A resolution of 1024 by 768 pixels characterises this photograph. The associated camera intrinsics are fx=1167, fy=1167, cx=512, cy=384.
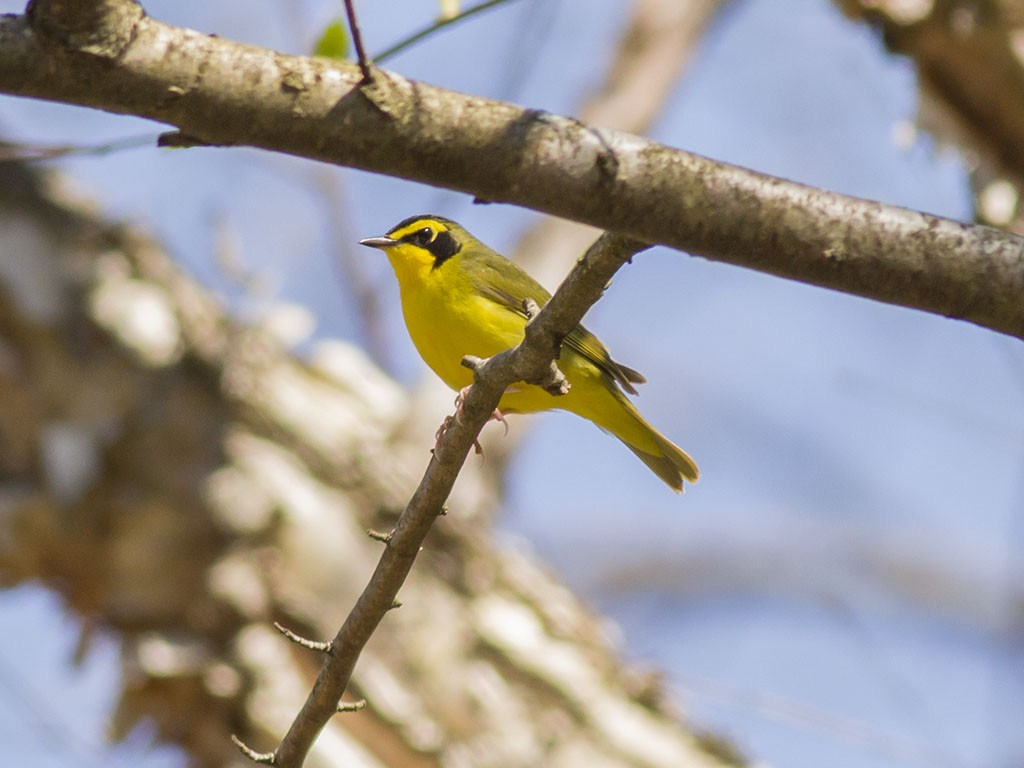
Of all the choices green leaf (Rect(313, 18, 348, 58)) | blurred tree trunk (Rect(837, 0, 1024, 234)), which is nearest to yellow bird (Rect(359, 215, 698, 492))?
green leaf (Rect(313, 18, 348, 58))

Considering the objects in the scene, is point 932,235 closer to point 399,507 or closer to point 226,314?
point 399,507

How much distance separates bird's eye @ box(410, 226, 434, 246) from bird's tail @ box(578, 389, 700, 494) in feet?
3.86

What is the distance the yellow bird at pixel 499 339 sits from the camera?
168 inches

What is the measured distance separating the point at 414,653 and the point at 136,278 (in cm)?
266

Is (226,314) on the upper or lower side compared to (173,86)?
upper

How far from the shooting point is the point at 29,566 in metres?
6.57

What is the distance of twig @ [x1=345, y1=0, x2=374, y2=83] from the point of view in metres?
2.04

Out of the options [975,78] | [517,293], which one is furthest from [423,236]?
[975,78]

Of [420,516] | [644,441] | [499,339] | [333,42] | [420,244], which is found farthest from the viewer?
[420,244]

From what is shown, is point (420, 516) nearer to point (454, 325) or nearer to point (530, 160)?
point (530, 160)

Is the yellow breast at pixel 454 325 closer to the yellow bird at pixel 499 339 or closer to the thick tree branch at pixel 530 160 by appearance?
the yellow bird at pixel 499 339

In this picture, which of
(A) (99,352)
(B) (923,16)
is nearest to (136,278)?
(A) (99,352)

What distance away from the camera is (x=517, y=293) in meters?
4.68

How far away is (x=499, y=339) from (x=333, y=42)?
1.36 metres
